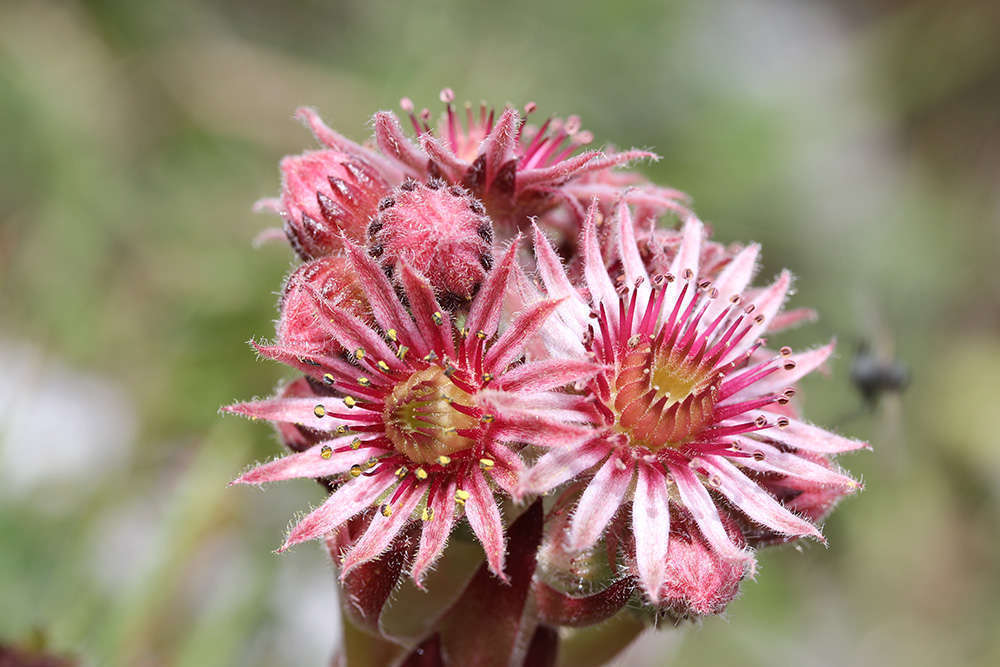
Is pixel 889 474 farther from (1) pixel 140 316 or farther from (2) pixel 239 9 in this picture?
(2) pixel 239 9

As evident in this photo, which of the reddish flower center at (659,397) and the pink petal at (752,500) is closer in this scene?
the pink petal at (752,500)

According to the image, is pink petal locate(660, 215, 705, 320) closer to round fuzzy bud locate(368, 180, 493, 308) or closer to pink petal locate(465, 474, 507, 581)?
round fuzzy bud locate(368, 180, 493, 308)

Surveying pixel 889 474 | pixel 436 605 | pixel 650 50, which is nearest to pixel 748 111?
pixel 650 50

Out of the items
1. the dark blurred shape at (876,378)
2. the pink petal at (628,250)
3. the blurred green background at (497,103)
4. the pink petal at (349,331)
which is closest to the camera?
the pink petal at (349,331)

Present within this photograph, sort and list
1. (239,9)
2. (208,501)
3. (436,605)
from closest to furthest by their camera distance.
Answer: (436,605)
(208,501)
(239,9)

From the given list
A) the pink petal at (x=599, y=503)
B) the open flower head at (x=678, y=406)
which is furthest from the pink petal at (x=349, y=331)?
the pink petal at (x=599, y=503)

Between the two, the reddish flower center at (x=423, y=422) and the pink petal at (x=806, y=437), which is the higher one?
the pink petal at (x=806, y=437)

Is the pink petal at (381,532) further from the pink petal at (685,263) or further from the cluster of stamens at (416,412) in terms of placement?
the pink petal at (685,263)
